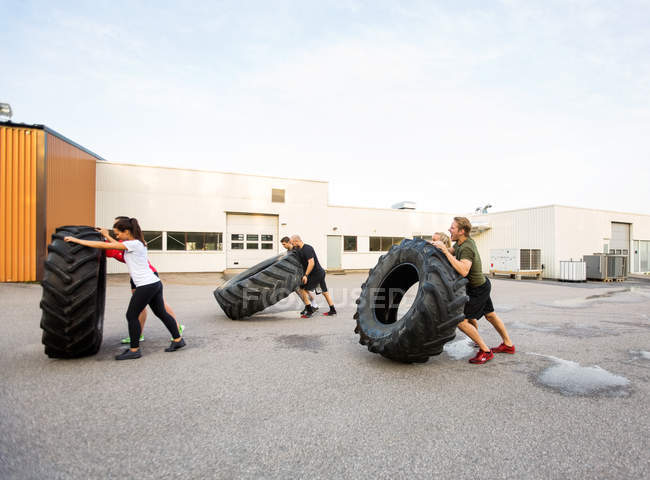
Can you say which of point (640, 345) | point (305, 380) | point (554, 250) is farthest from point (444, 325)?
point (554, 250)

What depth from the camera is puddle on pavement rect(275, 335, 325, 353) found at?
455cm

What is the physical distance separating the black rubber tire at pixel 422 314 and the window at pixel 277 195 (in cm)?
1562

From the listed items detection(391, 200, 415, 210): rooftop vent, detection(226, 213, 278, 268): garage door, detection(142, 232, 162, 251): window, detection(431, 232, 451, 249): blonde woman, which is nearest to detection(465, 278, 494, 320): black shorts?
detection(431, 232, 451, 249): blonde woman

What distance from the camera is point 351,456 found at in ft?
6.95

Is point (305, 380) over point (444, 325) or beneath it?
beneath

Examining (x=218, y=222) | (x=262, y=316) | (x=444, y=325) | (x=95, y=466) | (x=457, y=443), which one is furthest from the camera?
(x=218, y=222)

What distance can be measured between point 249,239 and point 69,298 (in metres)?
15.7

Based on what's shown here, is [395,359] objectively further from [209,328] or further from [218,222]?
[218,222]

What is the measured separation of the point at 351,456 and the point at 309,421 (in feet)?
1.70

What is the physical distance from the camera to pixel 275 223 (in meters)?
19.5

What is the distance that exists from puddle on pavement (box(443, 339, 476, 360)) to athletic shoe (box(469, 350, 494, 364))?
226 millimetres

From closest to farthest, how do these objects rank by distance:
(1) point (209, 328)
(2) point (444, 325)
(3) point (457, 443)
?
(3) point (457, 443) → (2) point (444, 325) → (1) point (209, 328)

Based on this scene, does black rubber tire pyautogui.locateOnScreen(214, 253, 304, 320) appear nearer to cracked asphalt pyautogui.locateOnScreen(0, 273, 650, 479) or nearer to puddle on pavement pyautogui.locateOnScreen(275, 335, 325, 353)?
puddle on pavement pyautogui.locateOnScreen(275, 335, 325, 353)

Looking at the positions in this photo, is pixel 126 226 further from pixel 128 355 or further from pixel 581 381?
pixel 581 381
